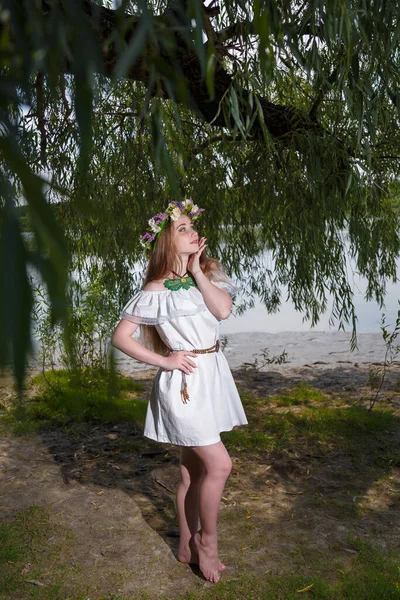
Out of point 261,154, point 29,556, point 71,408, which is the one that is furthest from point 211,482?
point 71,408

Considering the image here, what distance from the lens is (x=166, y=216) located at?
7.50 ft

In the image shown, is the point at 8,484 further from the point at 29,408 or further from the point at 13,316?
the point at 13,316

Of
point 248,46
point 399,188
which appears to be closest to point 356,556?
point 248,46

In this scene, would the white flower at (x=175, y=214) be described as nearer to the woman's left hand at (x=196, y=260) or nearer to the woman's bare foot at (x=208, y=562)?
the woman's left hand at (x=196, y=260)

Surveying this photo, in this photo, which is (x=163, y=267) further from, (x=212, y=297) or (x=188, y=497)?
(x=188, y=497)

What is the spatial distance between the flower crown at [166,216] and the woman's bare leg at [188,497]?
741 millimetres

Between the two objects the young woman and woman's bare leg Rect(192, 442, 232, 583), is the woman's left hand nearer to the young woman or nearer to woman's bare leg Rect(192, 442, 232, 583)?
the young woman

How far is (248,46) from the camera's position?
242 centimetres

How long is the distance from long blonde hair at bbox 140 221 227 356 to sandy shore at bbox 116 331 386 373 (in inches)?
124

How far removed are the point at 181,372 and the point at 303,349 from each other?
454 cm

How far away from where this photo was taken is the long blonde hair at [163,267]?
227 cm

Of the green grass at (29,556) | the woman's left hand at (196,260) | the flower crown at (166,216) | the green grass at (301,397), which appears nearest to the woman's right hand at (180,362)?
the woman's left hand at (196,260)

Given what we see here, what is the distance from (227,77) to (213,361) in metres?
1.54

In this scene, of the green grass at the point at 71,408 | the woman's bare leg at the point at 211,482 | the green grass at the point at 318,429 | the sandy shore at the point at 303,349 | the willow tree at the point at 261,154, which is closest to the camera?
the woman's bare leg at the point at 211,482
